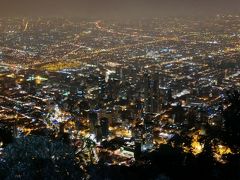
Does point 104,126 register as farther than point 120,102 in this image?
No

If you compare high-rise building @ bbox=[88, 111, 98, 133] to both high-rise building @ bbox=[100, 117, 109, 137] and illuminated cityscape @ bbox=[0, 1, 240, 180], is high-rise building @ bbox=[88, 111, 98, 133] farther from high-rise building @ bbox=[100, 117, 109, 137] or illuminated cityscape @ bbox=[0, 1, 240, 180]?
high-rise building @ bbox=[100, 117, 109, 137]

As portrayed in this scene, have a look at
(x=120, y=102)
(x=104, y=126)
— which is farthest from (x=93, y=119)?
(x=120, y=102)

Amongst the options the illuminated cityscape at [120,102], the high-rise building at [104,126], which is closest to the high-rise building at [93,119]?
the illuminated cityscape at [120,102]

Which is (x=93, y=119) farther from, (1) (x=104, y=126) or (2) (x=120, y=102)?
(2) (x=120, y=102)

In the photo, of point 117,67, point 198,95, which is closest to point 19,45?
A: point 117,67

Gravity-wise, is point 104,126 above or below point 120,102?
above

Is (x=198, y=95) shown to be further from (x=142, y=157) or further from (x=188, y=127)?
(x=142, y=157)

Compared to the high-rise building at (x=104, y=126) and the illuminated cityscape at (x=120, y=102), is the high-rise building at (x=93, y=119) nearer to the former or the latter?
the illuminated cityscape at (x=120, y=102)

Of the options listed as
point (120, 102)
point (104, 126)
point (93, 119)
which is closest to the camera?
point (104, 126)
